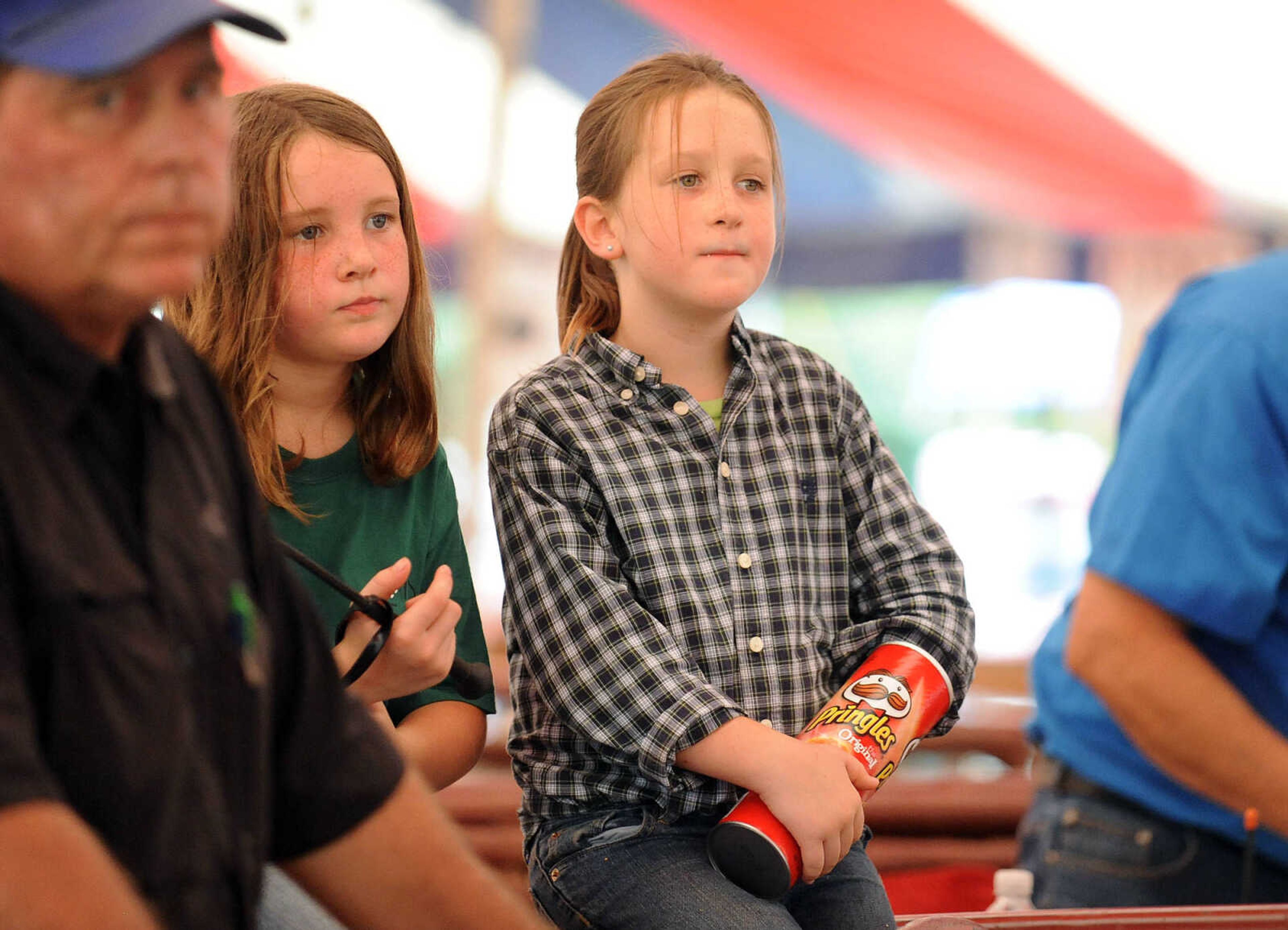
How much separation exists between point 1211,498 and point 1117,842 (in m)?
0.39

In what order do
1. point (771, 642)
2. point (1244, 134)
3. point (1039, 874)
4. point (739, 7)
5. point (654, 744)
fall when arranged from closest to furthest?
point (654, 744) < point (771, 642) < point (1039, 874) < point (739, 7) < point (1244, 134)

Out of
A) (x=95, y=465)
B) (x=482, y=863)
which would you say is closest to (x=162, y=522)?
(x=95, y=465)

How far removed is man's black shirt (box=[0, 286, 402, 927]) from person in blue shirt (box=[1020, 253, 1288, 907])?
0.89m

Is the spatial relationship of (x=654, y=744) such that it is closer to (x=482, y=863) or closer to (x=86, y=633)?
(x=482, y=863)

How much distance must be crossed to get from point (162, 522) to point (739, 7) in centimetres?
402

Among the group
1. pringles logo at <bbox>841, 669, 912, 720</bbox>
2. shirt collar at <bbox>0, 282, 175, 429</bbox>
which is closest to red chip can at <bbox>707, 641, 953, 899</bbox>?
pringles logo at <bbox>841, 669, 912, 720</bbox>

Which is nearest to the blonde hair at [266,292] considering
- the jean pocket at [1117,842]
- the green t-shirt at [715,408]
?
the green t-shirt at [715,408]

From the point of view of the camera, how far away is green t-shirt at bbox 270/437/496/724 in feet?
4.05

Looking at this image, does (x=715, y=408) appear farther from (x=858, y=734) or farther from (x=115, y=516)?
(x=115, y=516)

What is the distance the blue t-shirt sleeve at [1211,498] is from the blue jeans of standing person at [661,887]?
0.40m

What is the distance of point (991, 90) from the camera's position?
15.3 feet

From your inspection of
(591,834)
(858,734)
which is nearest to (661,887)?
(591,834)

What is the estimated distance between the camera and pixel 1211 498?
1293mm

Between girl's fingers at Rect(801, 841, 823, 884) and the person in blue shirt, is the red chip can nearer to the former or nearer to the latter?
girl's fingers at Rect(801, 841, 823, 884)
